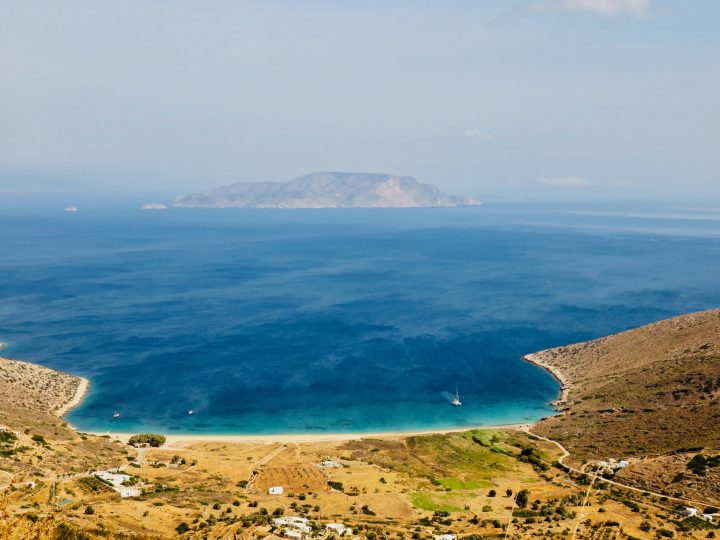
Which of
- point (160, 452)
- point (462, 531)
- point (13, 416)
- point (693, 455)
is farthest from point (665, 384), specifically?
point (13, 416)

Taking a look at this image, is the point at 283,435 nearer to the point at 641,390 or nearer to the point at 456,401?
the point at 456,401

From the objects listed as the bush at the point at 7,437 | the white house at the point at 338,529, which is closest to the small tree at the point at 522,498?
the white house at the point at 338,529

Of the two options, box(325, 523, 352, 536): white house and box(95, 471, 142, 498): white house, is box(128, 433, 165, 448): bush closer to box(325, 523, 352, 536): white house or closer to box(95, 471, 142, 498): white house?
box(95, 471, 142, 498): white house

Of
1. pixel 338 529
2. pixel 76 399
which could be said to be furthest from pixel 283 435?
pixel 338 529

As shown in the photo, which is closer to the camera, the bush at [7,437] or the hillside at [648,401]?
the bush at [7,437]

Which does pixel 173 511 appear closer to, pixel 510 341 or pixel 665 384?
pixel 665 384

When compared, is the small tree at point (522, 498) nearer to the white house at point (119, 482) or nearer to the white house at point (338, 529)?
the white house at point (338, 529)

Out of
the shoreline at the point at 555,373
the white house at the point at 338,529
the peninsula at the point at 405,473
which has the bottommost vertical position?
the shoreline at the point at 555,373
